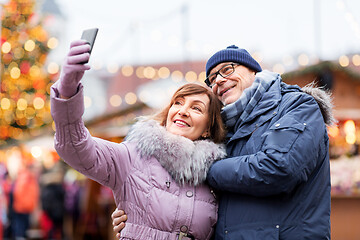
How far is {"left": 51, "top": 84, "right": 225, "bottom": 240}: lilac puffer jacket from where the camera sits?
2.35m

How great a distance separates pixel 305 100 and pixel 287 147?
347mm

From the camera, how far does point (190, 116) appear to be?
8.52ft

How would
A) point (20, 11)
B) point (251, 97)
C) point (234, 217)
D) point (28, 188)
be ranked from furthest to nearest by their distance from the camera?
point (20, 11)
point (28, 188)
point (251, 97)
point (234, 217)

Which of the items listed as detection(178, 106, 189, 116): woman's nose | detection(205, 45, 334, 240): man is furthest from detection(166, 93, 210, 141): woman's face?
detection(205, 45, 334, 240): man

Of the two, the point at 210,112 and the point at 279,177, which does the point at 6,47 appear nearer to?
the point at 210,112

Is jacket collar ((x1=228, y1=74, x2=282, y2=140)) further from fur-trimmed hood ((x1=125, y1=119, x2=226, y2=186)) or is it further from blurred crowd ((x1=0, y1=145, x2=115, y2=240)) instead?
blurred crowd ((x1=0, y1=145, x2=115, y2=240))

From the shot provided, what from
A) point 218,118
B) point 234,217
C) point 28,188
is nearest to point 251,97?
point 218,118

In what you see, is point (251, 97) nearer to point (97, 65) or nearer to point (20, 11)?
point (97, 65)

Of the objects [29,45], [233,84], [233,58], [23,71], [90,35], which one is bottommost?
[23,71]

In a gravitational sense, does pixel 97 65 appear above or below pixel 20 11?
below

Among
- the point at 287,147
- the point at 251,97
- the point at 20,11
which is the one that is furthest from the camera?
the point at 20,11

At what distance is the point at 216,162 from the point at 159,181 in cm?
33

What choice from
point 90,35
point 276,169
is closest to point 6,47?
point 90,35

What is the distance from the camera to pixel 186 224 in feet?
7.78
